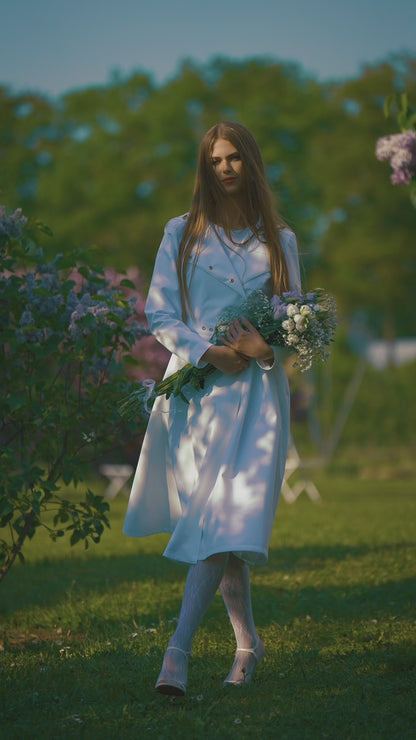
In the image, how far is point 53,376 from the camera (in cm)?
449

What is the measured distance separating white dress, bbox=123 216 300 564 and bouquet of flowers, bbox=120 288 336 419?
0.21ft

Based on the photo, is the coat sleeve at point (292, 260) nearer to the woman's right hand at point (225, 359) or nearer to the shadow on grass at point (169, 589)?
the woman's right hand at point (225, 359)

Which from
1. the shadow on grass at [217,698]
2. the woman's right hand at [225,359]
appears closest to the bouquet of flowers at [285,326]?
the woman's right hand at [225,359]

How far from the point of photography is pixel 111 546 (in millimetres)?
7984

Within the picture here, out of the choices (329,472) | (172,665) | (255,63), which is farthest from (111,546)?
(255,63)

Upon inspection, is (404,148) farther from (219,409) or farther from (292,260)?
(219,409)

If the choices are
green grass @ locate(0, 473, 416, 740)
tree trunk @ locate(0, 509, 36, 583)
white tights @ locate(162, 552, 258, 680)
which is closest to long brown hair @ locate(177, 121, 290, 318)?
white tights @ locate(162, 552, 258, 680)

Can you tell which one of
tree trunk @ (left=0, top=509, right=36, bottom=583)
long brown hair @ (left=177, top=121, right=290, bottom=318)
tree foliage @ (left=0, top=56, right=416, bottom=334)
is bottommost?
tree trunk @ (left=0, top=509, right=36, bottom=583)

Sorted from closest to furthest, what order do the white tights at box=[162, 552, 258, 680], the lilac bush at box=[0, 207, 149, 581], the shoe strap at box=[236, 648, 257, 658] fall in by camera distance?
the white tights at box=[162, 552, 258, 680] → the shoe strap at box=[236, 648, 257, 658] → the lilac bush at box=[0, 207, 149, 581]

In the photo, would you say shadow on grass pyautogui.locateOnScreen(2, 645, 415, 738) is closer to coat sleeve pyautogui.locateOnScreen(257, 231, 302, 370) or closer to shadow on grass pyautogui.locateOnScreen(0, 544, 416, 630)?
shadow on grass pyautogui.locateOnScreen(0, 544, 416, 630)

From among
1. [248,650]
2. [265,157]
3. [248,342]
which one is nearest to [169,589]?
[248,650]

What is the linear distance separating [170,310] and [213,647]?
1.57m

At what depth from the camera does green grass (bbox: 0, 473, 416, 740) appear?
299 centimetres

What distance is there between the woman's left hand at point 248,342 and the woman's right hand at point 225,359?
0.02 meters
